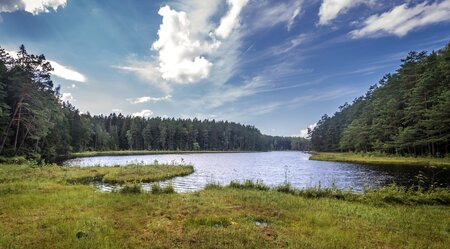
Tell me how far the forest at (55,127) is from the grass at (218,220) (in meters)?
38.0

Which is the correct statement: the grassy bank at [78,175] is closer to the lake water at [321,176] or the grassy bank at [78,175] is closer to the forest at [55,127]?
→ the lake water at [321,176]

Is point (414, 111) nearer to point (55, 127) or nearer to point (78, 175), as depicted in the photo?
point (78, 175)

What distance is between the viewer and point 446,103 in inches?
1736

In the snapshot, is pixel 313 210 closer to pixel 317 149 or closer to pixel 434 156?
pixel 434 156

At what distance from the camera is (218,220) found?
42.0 ft

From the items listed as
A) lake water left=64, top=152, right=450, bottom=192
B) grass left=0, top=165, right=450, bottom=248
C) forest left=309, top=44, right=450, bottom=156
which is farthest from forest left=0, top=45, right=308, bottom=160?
forest left=309, top=44, right=450, bottom=156

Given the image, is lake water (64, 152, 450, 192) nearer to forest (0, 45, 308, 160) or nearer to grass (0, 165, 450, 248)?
grass (0, 165, 450, 248)

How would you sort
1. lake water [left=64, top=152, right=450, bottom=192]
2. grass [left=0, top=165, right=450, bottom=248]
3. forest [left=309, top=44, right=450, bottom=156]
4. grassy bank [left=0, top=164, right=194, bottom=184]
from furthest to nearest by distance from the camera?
forest [left=309, top=44, right=450, bottom=156], lake water [left=64, top=152, right=450, bottom=192], grassy bank [left=0, top=164, right=194, bottom=184], grass [left=0, top=165, right=450, bottom=248]

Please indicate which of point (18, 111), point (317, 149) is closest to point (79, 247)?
point (18, 111)

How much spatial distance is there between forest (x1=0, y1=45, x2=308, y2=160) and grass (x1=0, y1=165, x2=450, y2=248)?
125 ft

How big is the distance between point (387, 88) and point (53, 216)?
79.4 m

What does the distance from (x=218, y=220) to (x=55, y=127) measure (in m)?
80.4

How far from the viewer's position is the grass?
397 inches

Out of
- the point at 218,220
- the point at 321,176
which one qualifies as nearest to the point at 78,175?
the point at 218,220
